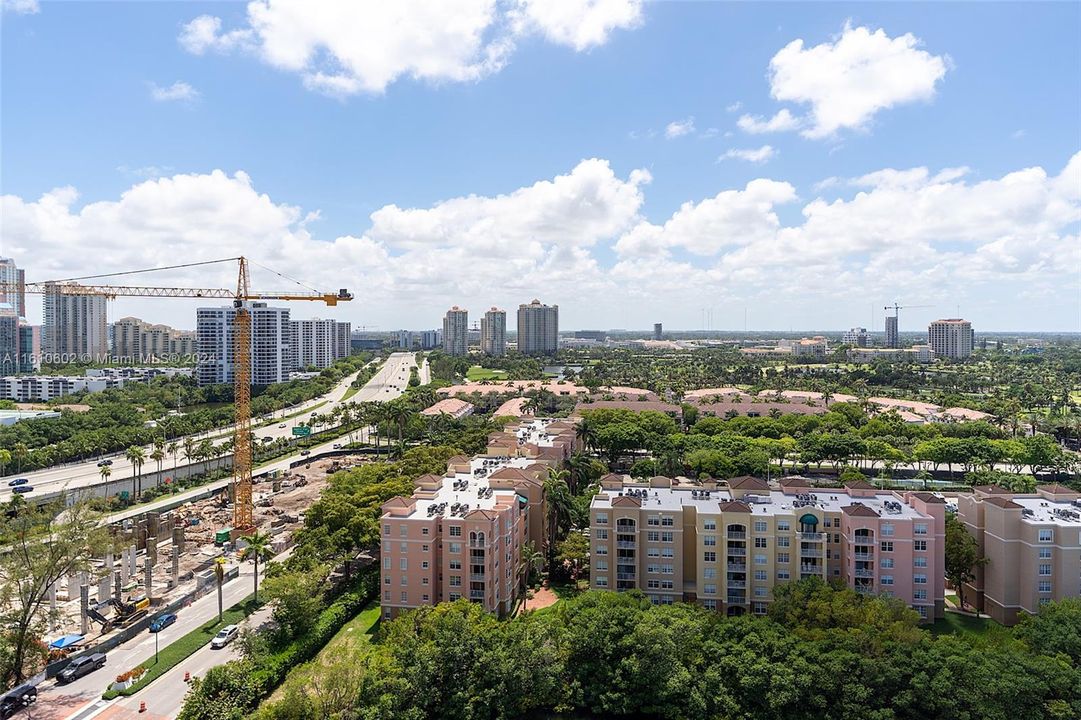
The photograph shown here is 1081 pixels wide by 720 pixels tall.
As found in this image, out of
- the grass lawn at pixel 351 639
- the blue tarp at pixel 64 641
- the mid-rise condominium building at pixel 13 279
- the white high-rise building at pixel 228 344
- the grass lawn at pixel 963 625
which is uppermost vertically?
the mid-rise condominium building at pixel 13 279

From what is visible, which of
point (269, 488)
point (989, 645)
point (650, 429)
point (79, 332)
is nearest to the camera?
point (989, 645)

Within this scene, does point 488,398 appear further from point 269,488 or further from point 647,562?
point 647,562

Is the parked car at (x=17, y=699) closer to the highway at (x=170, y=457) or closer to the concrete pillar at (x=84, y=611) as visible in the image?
the concrete pillar at (x=84, y=611)

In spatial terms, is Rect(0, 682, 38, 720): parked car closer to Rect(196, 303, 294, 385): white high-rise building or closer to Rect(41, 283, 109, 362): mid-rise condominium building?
Rect(196, 303, 294, 385): white high-rise building

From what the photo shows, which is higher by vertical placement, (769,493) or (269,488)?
(769,493)

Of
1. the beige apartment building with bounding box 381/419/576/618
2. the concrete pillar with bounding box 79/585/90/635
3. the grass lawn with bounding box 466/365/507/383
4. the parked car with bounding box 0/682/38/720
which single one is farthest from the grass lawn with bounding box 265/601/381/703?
the grass lawn with bounding box 466/365/507/383

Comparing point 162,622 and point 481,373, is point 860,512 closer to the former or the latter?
point 162,622

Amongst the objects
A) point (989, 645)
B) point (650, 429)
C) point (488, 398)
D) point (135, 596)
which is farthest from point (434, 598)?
point (488, 398)

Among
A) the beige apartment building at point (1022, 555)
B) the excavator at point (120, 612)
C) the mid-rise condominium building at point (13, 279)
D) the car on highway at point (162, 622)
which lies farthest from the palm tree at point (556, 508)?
the mid-rise condominium building at point (13, 279)
